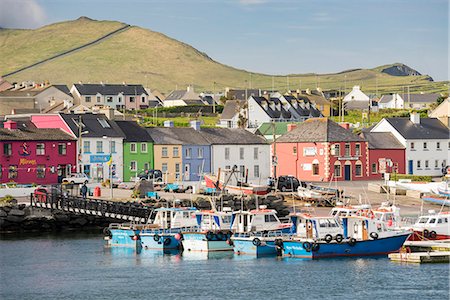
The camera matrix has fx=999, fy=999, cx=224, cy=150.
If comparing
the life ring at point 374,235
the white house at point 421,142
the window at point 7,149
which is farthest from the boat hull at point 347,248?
the white house at point 421,142

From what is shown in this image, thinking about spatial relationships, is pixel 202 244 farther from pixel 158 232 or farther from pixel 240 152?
pixel 240 152

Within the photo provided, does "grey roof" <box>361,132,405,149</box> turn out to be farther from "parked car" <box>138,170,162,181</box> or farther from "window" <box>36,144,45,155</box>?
"window" <box>36,144,45,155</box>

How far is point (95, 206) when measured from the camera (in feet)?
232

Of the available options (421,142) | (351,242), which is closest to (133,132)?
(421,142)

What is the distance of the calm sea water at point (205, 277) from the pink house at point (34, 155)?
2956 centimetres

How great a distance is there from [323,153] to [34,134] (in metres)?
27.6

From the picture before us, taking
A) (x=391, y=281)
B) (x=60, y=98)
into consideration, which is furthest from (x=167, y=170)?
(x=60, y=98)

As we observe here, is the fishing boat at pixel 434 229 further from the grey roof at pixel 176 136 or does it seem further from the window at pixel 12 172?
the grey roof at pixel 176 136

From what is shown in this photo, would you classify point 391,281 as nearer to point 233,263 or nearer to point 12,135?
point 233,263

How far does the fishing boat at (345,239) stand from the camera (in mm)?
53125

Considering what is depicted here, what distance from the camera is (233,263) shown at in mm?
53281

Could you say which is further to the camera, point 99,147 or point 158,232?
point 99,147

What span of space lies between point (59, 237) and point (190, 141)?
108 ft

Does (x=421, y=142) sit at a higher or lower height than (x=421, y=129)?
lower
